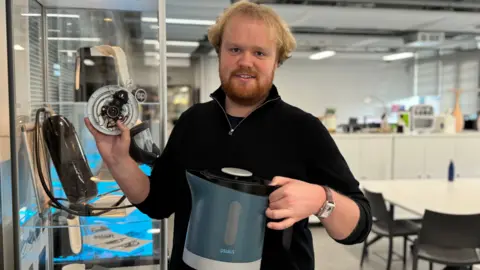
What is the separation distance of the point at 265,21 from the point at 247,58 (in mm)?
116

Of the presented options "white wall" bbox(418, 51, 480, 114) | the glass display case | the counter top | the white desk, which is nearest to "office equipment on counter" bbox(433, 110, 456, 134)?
the counter top

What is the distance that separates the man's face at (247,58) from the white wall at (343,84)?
1117 centimetres

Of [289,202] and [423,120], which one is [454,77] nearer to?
[423,120]

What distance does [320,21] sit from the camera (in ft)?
23.1

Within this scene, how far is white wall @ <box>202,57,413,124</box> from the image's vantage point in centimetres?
1230

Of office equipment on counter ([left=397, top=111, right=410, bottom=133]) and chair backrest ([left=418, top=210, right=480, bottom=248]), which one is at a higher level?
office equipment on counter ([left=397, top=111, right=410, bottom=133])

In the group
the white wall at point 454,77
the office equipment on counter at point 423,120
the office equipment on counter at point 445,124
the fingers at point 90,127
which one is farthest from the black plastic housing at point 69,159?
the white wall at point 454,77

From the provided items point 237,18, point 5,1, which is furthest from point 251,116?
point 5,1

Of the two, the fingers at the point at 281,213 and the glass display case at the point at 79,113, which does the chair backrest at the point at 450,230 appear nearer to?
the glass display case at the point at 79,113

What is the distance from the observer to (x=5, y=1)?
1248 millimetres

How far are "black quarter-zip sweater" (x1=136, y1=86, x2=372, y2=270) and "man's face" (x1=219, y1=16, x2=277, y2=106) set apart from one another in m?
0.08

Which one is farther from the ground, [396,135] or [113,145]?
[113,145]

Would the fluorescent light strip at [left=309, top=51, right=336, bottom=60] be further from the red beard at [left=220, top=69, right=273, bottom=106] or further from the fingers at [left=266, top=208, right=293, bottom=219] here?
the fingers at [left=266, top=208, right=293, bottom=219]

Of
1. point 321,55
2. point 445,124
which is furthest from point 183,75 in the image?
point 445,124
